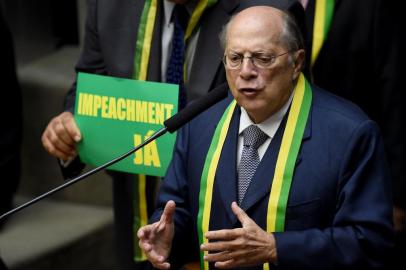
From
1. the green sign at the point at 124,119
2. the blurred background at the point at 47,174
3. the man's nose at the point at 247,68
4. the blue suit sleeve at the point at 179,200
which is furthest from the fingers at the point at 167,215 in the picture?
the blurred background at the point at 47,174

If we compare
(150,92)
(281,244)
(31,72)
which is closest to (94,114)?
(150,92)

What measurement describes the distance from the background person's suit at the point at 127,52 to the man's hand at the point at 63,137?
13cm

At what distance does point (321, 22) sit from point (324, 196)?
835 millimetres

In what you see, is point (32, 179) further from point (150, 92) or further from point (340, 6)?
point (340, 6)

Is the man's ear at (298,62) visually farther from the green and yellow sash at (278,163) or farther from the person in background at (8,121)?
the person in background at (8,121)

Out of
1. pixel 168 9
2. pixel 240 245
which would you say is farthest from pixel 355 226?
pixel 168 9

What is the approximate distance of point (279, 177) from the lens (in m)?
2.86

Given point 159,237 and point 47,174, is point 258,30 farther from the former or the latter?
Result: point 47,174

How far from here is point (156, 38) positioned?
3641mm

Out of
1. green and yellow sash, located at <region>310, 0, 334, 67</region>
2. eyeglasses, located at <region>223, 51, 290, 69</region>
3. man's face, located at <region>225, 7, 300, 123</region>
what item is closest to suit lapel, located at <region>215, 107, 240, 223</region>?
Result: man's face, located at <region>225, 7, 300, 123</region>

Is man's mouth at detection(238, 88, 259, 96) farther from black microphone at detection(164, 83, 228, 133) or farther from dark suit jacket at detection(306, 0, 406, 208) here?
dark suit jacket at detection(306, 0, 406, 208)

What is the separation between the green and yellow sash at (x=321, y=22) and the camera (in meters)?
3.48

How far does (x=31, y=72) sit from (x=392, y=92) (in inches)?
88.7

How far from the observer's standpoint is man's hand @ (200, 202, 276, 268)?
2.62 metres
